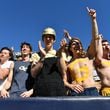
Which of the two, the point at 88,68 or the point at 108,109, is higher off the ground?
the point at 88,68

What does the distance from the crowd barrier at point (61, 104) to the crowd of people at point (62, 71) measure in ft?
3.38

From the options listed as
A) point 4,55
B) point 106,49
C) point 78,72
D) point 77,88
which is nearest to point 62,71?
point 78,72

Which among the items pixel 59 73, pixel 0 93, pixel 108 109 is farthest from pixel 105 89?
pixel 0 93

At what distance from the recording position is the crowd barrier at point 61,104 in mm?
3676

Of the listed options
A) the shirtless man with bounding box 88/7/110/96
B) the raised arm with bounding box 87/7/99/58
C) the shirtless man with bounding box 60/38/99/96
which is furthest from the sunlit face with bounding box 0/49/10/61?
the shirtless man with bounding box 88/7/110/96

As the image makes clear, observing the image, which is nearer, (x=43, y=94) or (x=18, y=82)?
(x=43, y=94)

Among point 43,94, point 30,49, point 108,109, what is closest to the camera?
point 108,109

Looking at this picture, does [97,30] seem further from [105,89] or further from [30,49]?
[30,49]

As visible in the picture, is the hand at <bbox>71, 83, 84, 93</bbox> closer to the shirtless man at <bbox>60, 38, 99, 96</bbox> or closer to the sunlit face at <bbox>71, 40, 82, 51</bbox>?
the shirtless man at <bbox>60, 38, 99, 96</bbox>

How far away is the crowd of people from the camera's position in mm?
4863

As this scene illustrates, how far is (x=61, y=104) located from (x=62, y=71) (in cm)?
143

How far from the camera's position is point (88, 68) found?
5145 millimetres

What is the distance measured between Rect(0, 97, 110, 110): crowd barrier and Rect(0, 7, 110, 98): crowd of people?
1030 millimetres

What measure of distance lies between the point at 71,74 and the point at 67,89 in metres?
0.28
